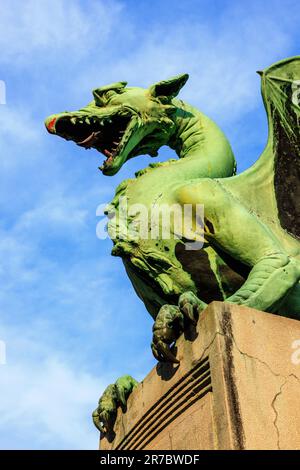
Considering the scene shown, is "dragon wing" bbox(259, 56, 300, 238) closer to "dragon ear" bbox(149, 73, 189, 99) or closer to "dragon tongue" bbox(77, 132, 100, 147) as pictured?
"dragon ear" bbox(149, 73, 189, 99)

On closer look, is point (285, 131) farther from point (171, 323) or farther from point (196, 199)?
point (171, 323)


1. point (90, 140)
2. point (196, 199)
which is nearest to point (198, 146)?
point (90, 140)

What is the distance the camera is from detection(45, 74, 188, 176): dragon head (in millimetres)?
5270

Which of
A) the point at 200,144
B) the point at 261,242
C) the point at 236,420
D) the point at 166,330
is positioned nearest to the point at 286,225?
the point at 261,242

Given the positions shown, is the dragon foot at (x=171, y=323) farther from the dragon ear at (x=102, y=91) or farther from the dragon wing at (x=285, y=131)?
the dragon ear at (x=102, y=91)

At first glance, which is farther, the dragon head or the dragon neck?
the dragon head

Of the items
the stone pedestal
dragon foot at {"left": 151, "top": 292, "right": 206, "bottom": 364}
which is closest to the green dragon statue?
dragon foot at {"left": 151, "top": 292, "right": 206, "bottom": 364}

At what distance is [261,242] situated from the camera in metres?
4.30

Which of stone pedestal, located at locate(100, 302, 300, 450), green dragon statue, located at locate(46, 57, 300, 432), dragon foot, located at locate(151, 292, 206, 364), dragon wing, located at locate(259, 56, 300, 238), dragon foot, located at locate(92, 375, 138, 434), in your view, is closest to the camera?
stone pedestal, located at locate(100, 302, 300, 450)

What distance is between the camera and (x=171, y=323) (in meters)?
3.89

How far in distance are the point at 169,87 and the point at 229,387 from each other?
113 inches

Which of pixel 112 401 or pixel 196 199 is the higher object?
pixel 196 199
